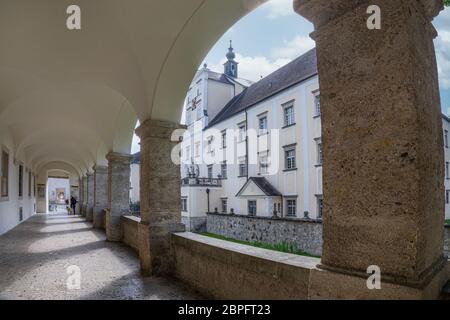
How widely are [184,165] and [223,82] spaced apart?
9468 millimetres

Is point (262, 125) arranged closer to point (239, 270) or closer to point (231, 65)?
point (231, 65)

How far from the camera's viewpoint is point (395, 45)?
1.77 m

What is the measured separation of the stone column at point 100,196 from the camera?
43.1 ft

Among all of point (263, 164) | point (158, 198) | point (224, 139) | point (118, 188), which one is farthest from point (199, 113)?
point (158, 198)

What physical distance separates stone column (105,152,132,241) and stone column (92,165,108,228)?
3584mm

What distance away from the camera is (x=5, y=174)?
36.2 ft

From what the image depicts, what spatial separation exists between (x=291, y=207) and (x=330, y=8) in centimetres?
1876

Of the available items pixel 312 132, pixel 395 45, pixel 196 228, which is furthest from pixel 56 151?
pixel 395 45

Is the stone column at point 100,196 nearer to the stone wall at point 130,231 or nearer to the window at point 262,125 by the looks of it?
the stone wall at point 130,231

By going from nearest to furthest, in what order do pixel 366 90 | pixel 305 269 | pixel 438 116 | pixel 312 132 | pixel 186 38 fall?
pixel 366 90 < pixel 438 116 < pixel 305 269 < pixel 186 38 < pixel 312 132

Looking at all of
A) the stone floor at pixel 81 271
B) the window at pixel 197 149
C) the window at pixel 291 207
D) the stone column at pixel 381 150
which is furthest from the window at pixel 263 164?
the stone column at pixel 381 150

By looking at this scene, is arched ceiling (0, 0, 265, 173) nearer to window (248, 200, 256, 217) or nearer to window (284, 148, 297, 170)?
window (284, 148, 297, 170)

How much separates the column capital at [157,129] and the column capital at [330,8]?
3.85 m

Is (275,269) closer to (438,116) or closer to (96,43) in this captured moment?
(438,116)
